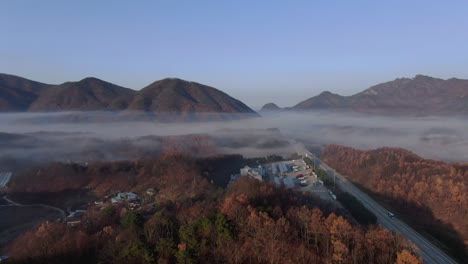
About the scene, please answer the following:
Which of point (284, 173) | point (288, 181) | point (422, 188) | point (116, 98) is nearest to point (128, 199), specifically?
point (288, 181)

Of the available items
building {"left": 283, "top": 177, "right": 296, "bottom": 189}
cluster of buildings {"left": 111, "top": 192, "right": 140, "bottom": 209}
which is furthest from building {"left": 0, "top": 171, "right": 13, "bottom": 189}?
building {"left": 283, "top": 177, "right": 296, "bottom": 189}

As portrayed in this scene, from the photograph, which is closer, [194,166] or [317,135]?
[194,166]

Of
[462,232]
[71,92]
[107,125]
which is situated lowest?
[462,232]

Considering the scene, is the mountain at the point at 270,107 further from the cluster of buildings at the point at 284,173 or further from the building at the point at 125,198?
the building at the point at 125,198

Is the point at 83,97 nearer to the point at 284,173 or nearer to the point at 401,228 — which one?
the point at 284,173

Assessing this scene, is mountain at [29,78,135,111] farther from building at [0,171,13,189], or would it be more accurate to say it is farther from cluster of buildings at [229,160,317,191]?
cluster of buildings at [229,160,317,191]

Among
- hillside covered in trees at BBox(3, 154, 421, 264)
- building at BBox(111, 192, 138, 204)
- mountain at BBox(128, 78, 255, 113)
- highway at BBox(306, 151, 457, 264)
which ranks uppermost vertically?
mountain at BBox(128, 78, 255, 113)

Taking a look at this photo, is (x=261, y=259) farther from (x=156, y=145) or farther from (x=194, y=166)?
(x=156, y=145)

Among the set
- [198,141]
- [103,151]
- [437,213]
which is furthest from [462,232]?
[103,151]
